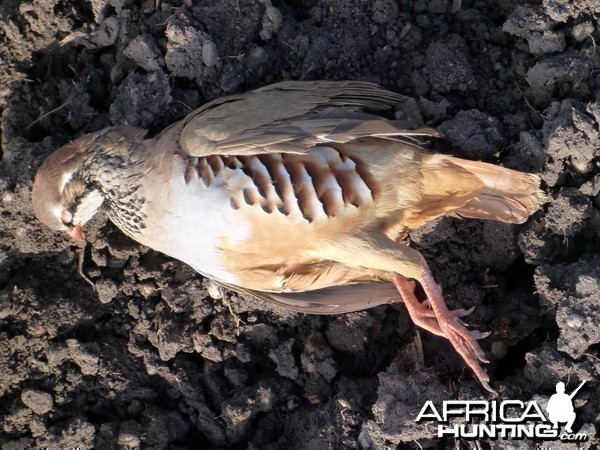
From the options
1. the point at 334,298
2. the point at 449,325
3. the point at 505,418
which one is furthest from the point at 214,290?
the point at 505,418

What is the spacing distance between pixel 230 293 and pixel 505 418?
1837mm

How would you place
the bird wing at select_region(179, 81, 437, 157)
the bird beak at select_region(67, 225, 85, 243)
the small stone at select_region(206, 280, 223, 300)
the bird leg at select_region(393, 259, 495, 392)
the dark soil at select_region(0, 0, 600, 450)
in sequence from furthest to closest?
1. the small stone at select_region(206, 280, 223, 300)
2. the bird beak at select_region(67, 225, 85, 243)
3. the dark soil at select_region(0, 0, 600, 450)
4. the bird leg at select_region(393, 259, 495, 392)
5. the bird wing at select_region(179, 81, 437, 157)

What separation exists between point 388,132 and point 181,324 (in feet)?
6.17

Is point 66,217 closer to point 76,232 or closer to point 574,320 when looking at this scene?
point 76,232

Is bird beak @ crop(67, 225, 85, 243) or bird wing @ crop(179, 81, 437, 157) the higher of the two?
bird wing @ crop(179, 81, 437, 157)

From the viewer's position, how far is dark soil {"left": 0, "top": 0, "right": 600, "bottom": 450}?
4.26m

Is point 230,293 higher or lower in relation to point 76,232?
lower

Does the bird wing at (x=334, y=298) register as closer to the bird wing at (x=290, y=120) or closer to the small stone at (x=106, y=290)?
the small stone at (x=106, y=290)

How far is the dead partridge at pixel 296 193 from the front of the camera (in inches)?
151

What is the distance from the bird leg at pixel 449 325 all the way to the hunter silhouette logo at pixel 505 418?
14 centimetres

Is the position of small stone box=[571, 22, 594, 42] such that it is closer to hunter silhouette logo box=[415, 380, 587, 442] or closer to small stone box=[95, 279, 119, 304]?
hunter silhouette logo box=[415, 380, 587, 442]

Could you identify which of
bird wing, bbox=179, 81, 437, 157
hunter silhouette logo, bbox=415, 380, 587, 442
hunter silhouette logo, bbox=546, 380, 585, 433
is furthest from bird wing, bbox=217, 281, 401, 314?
hunter silhouette logo, bbox=546, 380, 585, 433

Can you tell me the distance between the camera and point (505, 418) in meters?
3.96

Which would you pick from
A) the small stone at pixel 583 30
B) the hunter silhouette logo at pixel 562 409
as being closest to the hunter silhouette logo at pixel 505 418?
the hunter silhouette logo at pixel 562 409
